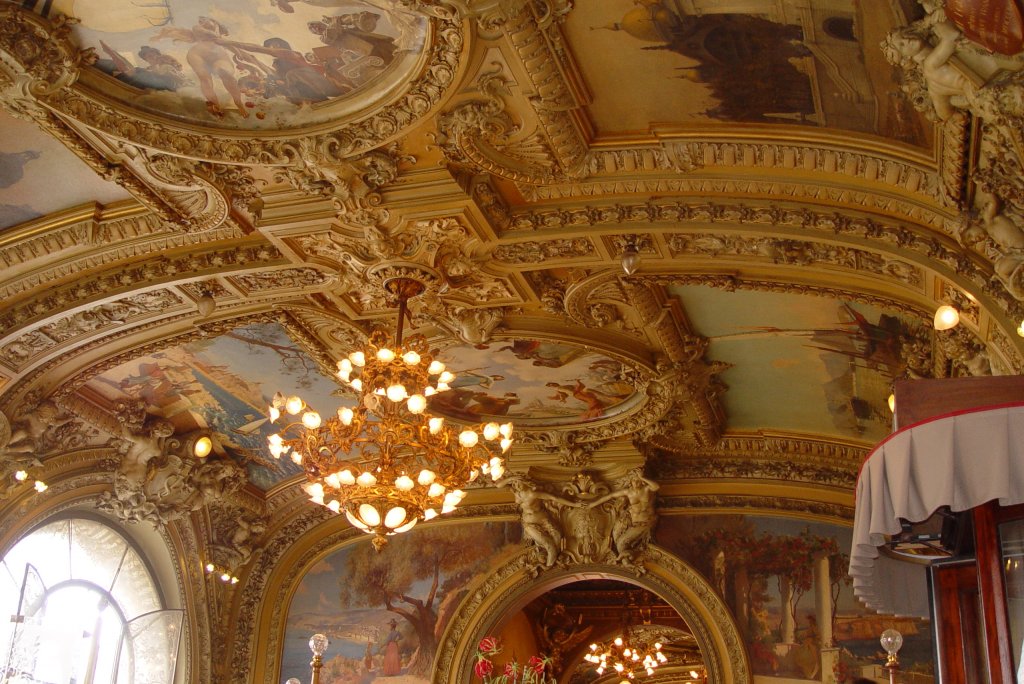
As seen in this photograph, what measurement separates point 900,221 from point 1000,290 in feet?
3.34

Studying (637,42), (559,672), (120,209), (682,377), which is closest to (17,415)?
(120,209)

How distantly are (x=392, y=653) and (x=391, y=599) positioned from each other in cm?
76

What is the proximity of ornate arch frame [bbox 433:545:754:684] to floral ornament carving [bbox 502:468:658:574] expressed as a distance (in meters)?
0.18

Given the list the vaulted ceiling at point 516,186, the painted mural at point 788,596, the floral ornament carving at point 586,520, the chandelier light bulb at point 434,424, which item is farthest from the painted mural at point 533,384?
the chandelier light bulb at point 434,424

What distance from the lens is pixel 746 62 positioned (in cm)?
659

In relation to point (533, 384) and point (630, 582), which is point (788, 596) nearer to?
point (630, 582)

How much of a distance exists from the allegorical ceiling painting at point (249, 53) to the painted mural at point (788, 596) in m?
8.87

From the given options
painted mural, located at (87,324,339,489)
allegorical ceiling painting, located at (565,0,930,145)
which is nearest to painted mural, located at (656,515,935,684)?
painted mural, located at (87,324,339,489)

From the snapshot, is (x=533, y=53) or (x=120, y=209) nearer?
(x=533, y=53)

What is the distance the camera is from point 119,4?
673cm

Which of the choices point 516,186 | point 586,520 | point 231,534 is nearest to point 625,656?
point 586,520

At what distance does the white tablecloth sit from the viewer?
4.10 metres

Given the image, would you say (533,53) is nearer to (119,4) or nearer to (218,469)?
(119,4)

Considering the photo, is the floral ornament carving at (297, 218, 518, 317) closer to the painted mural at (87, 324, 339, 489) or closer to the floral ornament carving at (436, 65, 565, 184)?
the floral ornament carving at (436, 65, 565, 184)
